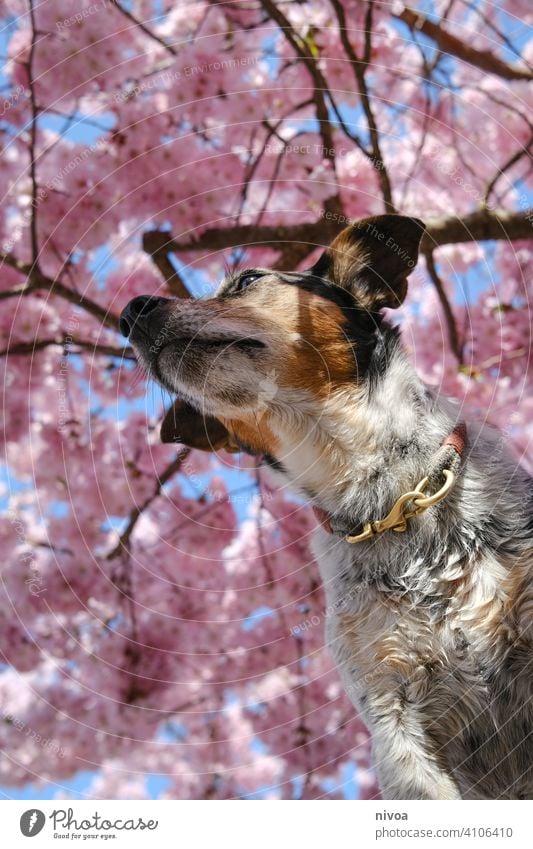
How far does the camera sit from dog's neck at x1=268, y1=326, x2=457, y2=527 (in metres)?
3.91

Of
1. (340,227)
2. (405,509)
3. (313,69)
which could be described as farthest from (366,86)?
(405,509)

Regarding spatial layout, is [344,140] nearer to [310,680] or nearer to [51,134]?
[51,134]

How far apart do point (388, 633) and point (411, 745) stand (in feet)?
1.53

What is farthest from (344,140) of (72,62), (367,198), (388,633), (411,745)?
(411,745)

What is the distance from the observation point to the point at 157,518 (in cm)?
737

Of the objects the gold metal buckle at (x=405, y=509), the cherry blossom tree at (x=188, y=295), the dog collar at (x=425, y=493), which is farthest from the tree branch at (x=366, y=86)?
the gold metal buckle at (x=405, y=509)

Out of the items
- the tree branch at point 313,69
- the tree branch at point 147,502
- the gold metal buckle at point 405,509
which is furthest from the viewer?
the tree branch at point 147,502

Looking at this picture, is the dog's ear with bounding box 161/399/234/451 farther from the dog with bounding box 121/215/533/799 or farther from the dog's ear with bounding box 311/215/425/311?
the dog's ear with bounding box 311/215/425/311

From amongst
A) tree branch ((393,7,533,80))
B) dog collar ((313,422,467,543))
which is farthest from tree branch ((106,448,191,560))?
tree branch ((393,7,533,80))

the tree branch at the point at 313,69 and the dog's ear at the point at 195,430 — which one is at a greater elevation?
the tree branch at the point at 313,69

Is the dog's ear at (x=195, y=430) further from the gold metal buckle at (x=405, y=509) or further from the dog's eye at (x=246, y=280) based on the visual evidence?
the gold metal buckle at (x=405, y=509)

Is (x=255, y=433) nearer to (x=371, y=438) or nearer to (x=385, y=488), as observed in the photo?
(x=371, y=438)

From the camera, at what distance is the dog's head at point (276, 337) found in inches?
160

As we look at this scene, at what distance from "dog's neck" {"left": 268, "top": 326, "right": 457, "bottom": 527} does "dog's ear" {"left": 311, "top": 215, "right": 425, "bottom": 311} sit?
0.33 metres
